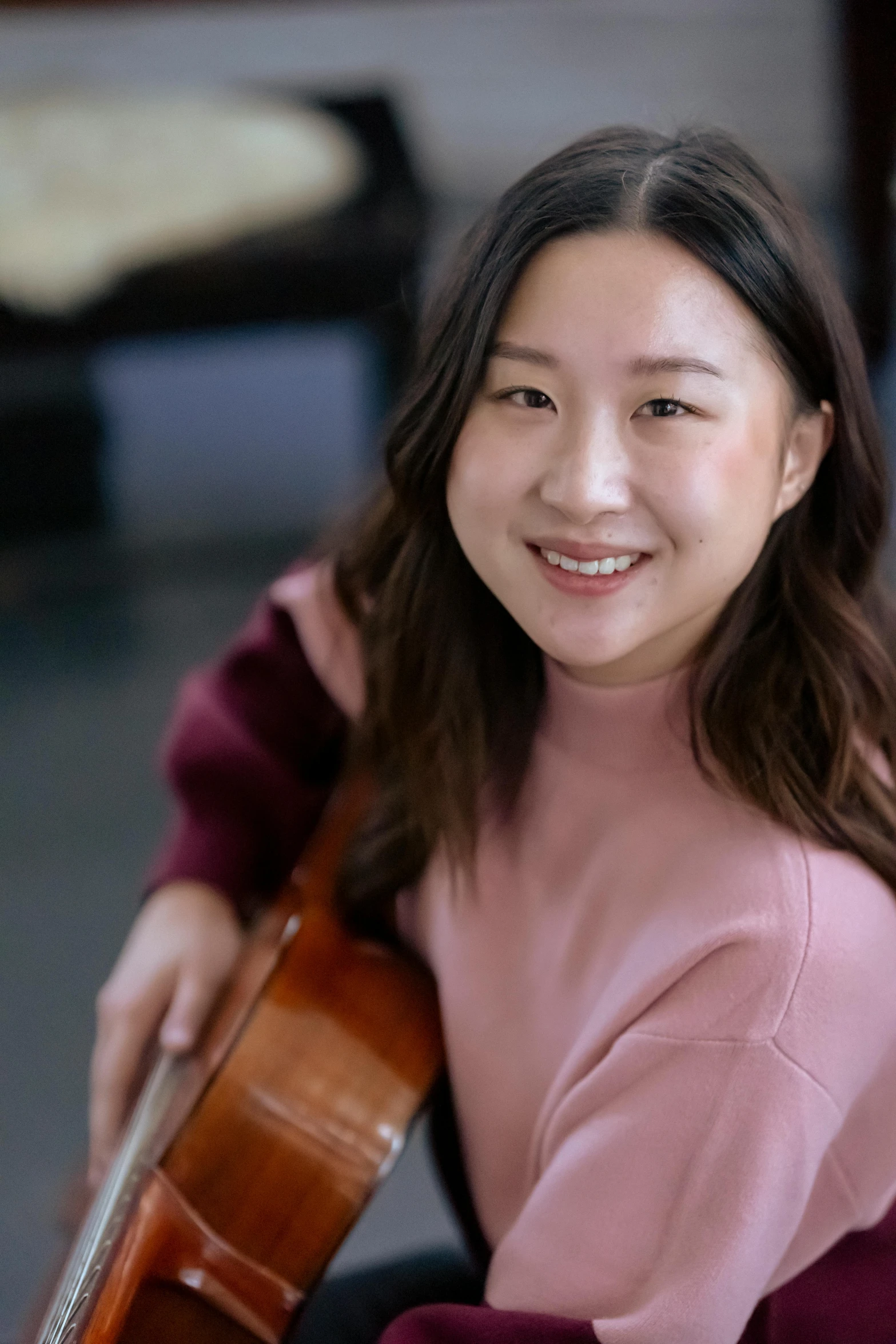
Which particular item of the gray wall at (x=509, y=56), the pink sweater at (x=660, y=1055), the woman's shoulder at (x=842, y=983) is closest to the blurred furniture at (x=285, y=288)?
the gray wall at (x=509, y=56)

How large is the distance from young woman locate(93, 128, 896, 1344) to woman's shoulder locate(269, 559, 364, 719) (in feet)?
0.25

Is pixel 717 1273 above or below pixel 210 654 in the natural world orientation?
above

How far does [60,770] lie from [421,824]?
1.08 meters

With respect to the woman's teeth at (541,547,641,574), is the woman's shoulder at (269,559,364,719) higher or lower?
lower

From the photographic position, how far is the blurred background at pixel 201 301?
1593mm

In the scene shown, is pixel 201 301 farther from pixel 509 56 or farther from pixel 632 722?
pixel 632 722

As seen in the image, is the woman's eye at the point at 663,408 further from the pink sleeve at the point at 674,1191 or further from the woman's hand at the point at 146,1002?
the woman's hand at the point at 146,1002

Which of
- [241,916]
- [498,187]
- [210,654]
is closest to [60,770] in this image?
[210,654]

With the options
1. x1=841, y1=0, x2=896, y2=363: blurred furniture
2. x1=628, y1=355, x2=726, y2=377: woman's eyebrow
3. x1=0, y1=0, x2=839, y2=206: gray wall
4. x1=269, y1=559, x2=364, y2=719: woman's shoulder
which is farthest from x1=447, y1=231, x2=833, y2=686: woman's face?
x1=0, y1=0, x2=839, y2=206: gray wall

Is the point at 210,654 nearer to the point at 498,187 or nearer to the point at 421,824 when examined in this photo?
the point at 421,824

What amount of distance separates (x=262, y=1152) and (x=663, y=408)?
0.44 metres

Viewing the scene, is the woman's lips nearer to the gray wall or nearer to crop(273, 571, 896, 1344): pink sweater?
crop(273, 571, 896, 1344): pink sweater

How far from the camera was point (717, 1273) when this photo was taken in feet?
2.04

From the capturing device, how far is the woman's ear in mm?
650
